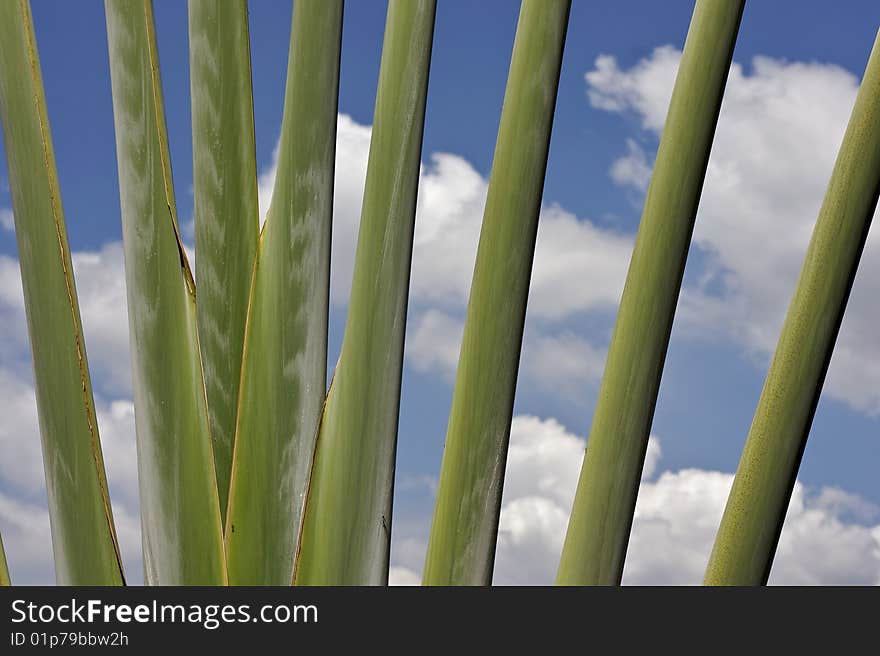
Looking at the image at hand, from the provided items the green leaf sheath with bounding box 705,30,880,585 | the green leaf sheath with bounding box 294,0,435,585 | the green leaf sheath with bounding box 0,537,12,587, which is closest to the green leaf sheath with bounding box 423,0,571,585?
the green leaf sheath with bounding box 294,0,435,585

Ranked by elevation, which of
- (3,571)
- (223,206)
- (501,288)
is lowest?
(3,571)

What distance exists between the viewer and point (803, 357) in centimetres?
69

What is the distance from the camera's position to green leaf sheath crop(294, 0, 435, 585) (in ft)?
2.41

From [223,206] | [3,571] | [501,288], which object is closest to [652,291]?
[501,288]

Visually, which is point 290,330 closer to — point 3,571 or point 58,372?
point 58,372

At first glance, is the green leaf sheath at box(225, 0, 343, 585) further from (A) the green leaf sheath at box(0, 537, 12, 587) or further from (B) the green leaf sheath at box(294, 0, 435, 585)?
(A) the green leaf sheath at box(0, 537, 12, 587)

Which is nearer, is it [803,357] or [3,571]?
[803,357]

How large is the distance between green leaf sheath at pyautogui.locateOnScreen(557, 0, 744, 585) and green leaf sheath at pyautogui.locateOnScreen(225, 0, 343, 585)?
241 mm

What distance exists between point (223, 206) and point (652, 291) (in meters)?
0.38

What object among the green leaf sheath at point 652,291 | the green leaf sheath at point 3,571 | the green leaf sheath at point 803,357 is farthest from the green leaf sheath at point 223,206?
the green leaf sheath at point 803,357

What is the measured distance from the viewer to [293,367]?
779mm

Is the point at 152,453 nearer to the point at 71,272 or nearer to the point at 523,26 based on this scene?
the point at 71,272

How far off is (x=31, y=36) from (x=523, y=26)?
0.42 m
